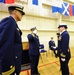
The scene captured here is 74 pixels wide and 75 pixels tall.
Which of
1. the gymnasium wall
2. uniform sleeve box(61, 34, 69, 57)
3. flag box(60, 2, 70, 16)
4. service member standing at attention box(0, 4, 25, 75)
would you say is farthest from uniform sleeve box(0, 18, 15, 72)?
flag box(60, 2, 70, 16)

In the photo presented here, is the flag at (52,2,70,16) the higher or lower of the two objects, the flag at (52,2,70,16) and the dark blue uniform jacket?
the higher

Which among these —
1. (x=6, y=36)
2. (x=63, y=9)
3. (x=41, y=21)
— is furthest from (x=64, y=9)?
(x=6, y=36)

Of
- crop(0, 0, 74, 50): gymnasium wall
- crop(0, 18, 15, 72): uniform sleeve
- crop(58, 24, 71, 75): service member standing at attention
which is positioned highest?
crop(0, 0, 74, 50): gymnasium wall

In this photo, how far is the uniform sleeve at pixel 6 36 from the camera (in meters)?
1.23

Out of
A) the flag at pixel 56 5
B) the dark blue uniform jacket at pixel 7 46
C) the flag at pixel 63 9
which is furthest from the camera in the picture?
the flag at pixel 63 9

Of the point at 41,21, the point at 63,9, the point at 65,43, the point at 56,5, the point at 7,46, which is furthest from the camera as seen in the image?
the point at 63,9

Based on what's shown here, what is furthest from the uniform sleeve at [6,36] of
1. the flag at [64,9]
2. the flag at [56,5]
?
the flag at [64,9]

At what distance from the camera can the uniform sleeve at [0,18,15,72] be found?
123cm

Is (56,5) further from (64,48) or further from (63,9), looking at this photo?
(64,48)

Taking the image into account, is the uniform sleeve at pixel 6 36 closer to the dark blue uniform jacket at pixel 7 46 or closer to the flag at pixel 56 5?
the dark blue uniform jacket at pixel 7 46

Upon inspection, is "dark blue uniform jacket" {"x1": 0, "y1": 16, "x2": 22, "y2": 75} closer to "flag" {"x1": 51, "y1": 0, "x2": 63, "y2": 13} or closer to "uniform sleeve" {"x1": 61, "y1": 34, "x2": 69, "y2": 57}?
"uniform sleeve" {"x1": 61, "y1": 34, "x2": 69, "y2": 57}

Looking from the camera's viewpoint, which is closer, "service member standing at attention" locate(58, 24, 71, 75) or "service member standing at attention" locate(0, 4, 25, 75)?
"service member standing at attention" locate(0, 4, 25, 75)

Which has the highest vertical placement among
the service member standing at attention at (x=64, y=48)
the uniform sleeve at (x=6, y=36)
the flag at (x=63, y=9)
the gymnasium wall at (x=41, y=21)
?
the flag at (x=63, y=9)

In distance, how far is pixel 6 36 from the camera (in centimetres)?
125
